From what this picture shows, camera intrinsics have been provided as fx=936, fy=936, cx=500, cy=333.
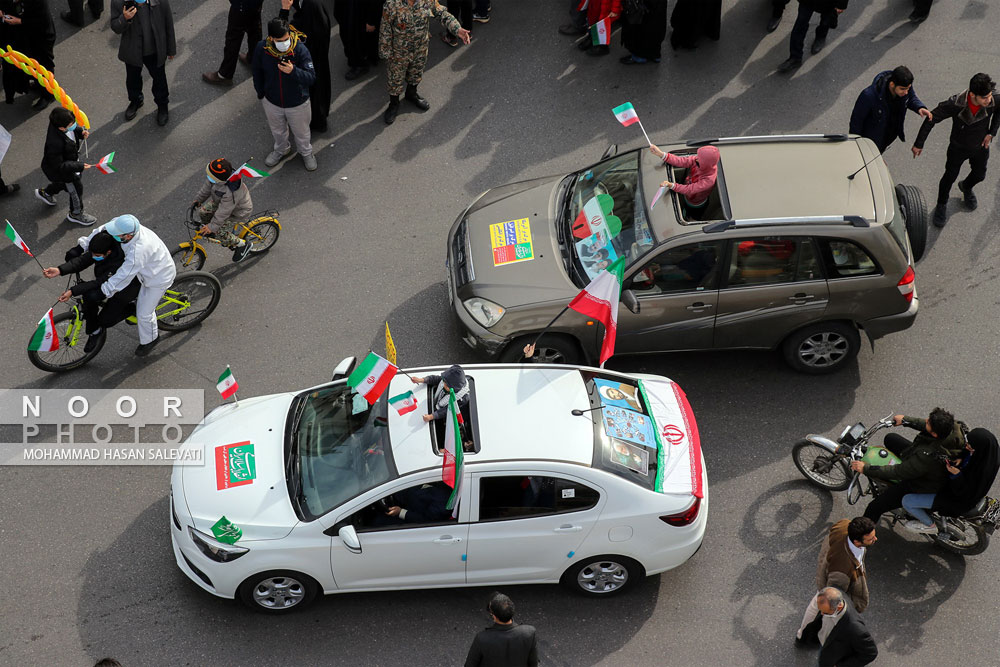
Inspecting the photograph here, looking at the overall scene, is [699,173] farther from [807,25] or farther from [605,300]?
[807,25]

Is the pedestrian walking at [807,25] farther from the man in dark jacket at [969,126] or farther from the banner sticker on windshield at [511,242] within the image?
the banner sticker on windshield at [511,242]

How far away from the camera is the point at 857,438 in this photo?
25.5ft

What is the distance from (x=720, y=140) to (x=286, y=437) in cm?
493

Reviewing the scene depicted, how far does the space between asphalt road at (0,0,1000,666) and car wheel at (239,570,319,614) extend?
0.61ft

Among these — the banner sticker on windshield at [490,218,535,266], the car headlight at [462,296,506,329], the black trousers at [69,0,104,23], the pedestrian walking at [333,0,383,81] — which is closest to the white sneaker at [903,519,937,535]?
the car headlight at [462,296,506,329]

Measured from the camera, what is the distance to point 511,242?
886 centimetres

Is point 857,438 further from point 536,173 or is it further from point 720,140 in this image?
point 536,173

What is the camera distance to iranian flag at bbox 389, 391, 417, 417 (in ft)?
23.4

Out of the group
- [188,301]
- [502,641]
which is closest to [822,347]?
[502,641]

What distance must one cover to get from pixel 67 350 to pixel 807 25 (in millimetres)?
9416

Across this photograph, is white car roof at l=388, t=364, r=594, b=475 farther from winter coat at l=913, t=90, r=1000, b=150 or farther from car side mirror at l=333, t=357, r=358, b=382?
winter coat at l=913, t=90, r=1000, b=150

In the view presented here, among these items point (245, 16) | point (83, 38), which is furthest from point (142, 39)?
point (83, 38)

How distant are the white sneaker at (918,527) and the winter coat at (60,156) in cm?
871

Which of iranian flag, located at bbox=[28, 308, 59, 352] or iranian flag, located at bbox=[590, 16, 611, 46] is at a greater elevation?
iranian flag, located at bbox=[590, 16, 611, 46]
